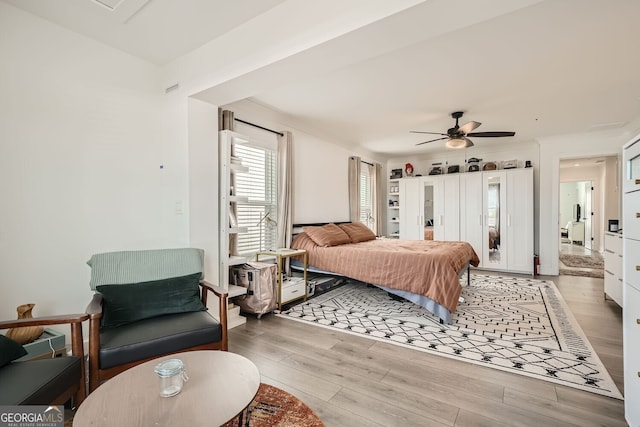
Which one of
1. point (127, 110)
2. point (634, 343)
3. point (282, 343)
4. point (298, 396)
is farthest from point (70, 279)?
point (634, 343)

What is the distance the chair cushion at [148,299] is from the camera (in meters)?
2.05

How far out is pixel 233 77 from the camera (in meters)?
2.56

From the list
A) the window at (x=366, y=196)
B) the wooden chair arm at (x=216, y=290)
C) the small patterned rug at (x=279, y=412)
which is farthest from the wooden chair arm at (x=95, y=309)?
the window at (x=366, y=196)

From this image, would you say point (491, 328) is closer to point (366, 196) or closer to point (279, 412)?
point (279, 412)

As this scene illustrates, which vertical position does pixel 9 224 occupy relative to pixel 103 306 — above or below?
above

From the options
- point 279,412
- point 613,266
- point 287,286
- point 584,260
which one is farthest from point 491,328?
point 584,260

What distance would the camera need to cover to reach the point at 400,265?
3.56 m

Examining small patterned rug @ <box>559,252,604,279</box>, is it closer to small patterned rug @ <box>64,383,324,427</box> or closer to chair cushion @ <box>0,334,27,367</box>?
small patterned rug @ <box>64,383,324,427</box>

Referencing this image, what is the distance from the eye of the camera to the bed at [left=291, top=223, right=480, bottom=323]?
10.5 feet

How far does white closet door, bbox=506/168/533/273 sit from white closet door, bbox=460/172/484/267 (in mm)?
508

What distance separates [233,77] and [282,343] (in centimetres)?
243

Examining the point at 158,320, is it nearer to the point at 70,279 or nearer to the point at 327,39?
the point at 70,279

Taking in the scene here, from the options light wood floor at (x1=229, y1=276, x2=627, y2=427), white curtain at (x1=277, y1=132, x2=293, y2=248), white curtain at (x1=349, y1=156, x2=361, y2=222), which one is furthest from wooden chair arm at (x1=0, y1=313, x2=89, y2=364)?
white curtain at (x1=349, y1=156, x2=361, y2=222)

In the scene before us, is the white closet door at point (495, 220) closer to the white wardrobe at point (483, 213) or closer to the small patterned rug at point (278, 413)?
the white wardrobe at point (483, 213)
